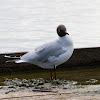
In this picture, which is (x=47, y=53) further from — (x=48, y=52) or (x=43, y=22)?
(x=43, y=22)

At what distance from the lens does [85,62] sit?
29.4 feet

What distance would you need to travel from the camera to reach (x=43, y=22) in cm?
1788

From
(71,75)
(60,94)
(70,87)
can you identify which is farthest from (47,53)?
(60,94)

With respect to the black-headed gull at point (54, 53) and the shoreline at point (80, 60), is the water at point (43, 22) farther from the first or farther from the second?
the black-headed gull at point (54, 53)

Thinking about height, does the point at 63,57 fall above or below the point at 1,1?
below

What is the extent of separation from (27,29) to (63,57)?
897 cm

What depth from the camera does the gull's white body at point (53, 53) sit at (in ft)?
25.5

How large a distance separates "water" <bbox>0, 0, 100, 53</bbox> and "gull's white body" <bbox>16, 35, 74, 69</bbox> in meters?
5.73

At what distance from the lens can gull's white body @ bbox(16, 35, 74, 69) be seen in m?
7.76

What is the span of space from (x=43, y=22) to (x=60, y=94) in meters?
11.3

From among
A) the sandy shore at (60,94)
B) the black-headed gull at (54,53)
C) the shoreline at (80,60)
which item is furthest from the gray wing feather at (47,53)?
the shoreline at (80,60)

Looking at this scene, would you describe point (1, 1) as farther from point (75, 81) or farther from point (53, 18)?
point (75, 81)

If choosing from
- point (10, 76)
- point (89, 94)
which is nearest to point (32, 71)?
point (10, 76)

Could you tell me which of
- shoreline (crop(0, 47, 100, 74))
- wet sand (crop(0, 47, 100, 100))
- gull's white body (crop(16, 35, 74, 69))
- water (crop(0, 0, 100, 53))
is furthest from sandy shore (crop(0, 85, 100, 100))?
water (crop(0, 0, 100, 53))
